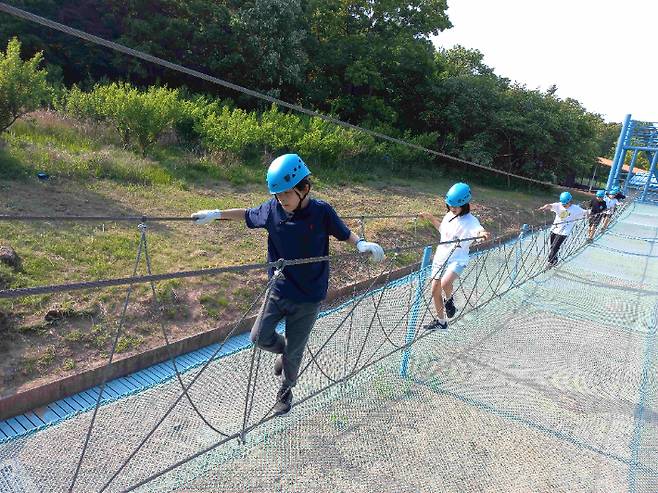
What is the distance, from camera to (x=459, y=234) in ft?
10.5

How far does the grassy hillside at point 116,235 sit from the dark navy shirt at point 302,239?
5.67 feet

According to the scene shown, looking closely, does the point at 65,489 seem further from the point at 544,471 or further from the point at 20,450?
the point at 544,471

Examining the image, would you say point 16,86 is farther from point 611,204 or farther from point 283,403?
point 611,204

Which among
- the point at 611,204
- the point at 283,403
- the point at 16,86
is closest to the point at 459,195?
the point at 283,403

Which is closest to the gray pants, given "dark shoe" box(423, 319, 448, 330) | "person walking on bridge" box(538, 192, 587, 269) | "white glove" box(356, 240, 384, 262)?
"white glove" box(356, 240, 384, 262)

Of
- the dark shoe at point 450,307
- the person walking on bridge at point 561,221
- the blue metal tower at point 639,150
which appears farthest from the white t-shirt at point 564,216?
the blue metal tower at point 639,150

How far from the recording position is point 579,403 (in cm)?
305

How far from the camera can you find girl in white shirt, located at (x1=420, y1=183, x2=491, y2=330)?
312 centimetres

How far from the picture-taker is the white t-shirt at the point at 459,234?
3.14 m

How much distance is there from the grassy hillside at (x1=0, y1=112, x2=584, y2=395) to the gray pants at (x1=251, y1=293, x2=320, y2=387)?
1.49 meters

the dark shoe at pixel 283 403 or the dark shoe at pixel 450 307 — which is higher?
the dark shoe at pixel 450 307

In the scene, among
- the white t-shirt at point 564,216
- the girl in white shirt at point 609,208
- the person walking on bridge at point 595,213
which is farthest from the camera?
the girl in white shirt at point 609,208

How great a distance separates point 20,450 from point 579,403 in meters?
3.08

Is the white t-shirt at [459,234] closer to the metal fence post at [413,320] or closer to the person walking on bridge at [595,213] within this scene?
the metal fence post at [413,320]
